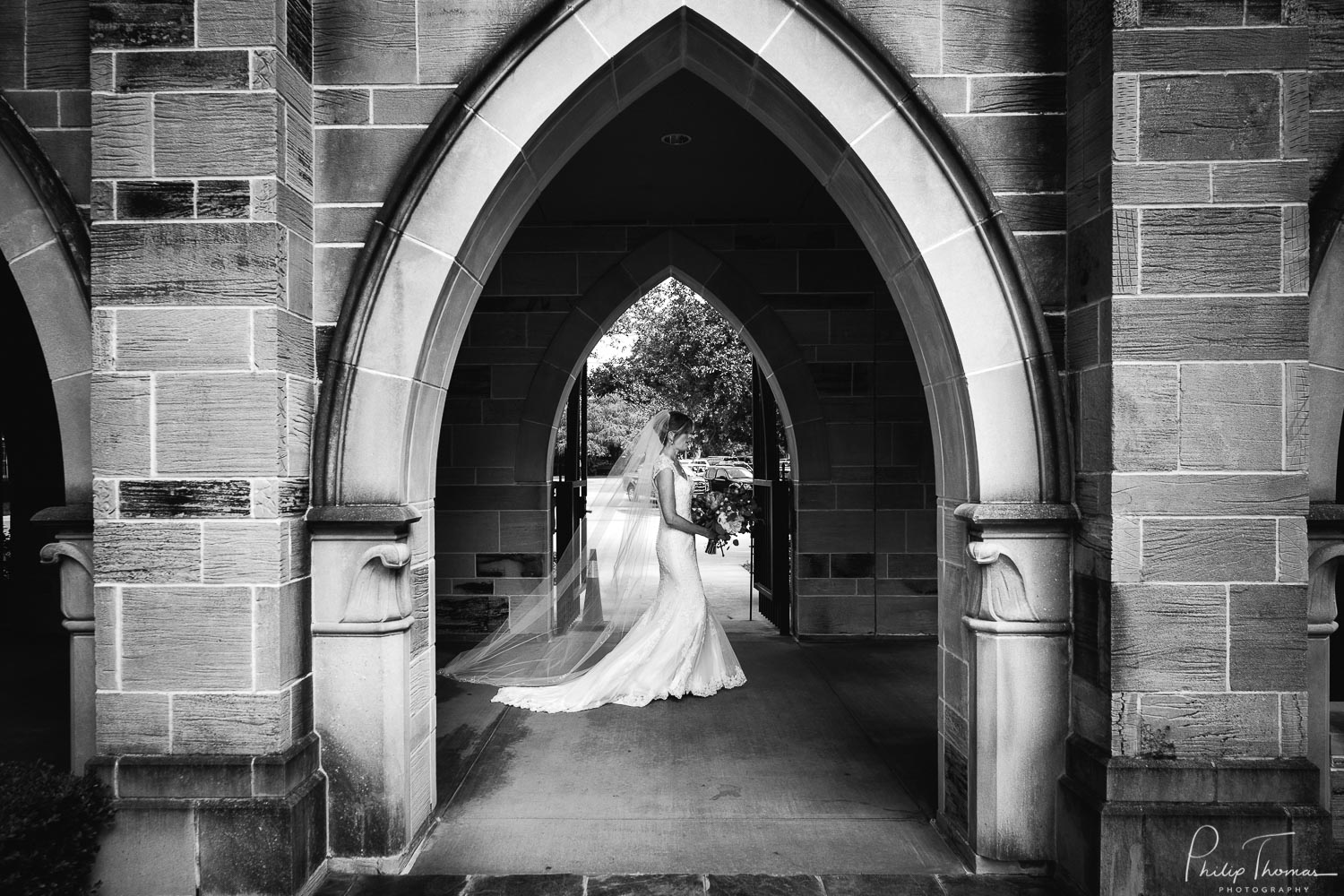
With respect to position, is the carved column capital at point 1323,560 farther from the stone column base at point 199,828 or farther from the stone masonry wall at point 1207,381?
the stone column base at point 199,828

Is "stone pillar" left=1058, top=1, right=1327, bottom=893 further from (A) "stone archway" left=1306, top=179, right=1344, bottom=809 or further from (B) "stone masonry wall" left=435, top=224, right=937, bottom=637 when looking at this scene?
(B) "stone masonry wall" left=435, top=224, right=937, bottom=637

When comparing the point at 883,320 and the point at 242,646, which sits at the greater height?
the point at 883,320

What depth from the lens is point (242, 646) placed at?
273 centimetres

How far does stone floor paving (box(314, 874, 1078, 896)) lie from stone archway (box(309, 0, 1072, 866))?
112mm


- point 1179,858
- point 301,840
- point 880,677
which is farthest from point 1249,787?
point 301,840

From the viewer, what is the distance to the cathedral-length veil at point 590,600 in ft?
18.8

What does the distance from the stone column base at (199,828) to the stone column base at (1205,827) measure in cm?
292

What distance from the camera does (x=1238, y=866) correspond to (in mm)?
2607

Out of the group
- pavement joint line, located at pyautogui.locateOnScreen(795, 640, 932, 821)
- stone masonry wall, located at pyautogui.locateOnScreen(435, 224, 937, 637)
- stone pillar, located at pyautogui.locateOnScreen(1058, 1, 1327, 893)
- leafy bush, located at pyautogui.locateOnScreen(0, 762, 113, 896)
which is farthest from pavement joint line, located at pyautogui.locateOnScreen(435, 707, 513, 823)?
stone pillar, located at pyautogui.locateOnScreen(1058, 1, 1327, 893)

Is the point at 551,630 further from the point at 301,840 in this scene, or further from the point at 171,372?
the point at 171,372

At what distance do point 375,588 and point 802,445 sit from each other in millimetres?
4682

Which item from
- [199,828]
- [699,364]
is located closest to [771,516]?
[199,828]

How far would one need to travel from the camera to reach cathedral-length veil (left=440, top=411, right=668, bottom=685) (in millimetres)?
5723

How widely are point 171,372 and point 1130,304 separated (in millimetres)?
3486
